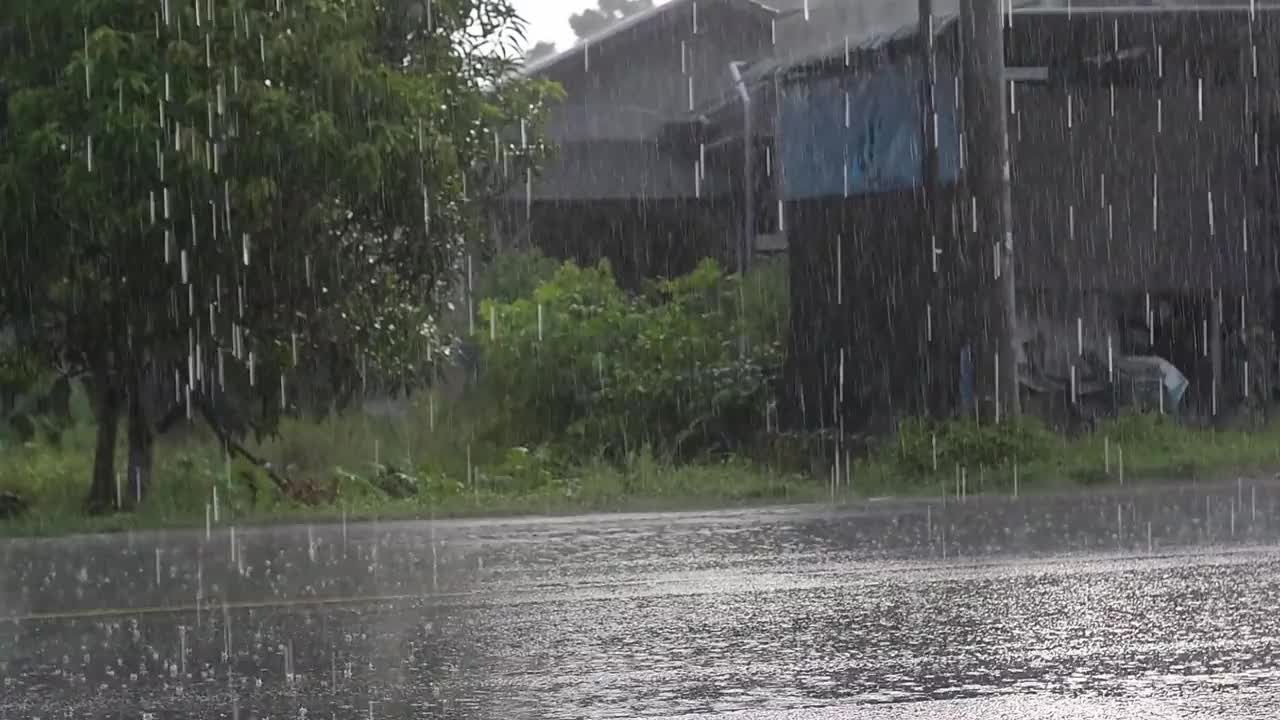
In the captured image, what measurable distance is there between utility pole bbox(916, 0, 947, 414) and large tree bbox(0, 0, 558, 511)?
4.53 meters

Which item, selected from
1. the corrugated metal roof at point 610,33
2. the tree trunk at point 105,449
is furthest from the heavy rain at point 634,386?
the corrugated metal roof at point 610,33

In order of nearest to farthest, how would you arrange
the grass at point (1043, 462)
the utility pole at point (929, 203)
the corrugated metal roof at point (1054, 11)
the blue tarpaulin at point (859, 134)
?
the grass at point (1043, 462)
the utility pole at point (929, 203)
the corrugated metal roof at point (1054, 11)
the blue tarpaulin at point (859, 134)

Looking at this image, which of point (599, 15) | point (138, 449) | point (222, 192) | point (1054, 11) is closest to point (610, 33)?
point (1054, 11)

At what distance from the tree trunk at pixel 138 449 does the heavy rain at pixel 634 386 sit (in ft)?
0.11

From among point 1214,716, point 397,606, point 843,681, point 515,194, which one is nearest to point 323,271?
point 397,606

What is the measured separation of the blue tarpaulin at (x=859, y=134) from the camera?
18391mm

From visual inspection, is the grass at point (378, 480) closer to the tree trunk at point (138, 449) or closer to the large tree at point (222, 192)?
the tree trunk at point (138, 449)

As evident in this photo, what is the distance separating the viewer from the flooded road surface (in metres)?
6.69

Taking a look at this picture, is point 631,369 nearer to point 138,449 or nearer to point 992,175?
point 992,175

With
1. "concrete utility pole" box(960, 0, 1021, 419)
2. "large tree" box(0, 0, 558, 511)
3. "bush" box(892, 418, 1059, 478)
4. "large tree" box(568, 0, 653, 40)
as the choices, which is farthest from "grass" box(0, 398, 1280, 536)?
"large tree" box(568, 0, 653, 40)

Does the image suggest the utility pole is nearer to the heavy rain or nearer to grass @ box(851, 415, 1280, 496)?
the heavy rain

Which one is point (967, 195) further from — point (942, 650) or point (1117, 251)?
point (942, 650)

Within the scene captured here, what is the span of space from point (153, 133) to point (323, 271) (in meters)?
1.91

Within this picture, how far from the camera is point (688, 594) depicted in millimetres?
9070
